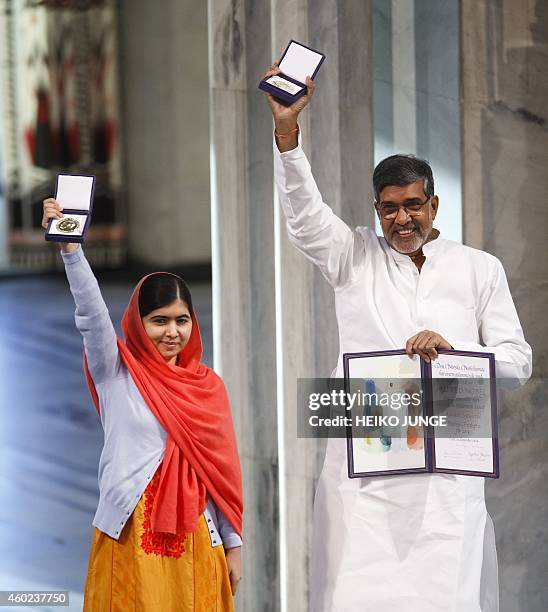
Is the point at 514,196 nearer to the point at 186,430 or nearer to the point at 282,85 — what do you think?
the point at 282,85

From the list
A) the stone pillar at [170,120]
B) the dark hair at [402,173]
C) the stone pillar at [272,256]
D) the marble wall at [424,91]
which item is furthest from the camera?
the stone pillar at [170,120]

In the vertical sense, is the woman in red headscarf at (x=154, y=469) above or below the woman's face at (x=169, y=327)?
below

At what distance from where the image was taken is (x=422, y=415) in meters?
3.03

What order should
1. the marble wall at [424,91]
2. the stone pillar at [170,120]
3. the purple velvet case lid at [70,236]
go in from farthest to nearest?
the stone pillar at [170,120] < the marble wall at [424,91] < the purple velvet case lid at [70,236]

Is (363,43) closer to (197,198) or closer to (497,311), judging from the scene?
(497,311)

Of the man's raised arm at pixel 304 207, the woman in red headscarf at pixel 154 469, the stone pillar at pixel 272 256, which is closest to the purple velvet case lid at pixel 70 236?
the woman in red headscarf at pixel 154 469

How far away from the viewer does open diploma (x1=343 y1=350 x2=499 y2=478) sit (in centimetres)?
298

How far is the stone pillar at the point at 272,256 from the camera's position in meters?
3.94

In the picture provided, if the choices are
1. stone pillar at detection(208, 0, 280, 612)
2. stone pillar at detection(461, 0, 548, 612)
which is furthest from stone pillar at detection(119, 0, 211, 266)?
stone pillar at detection(461, 0, 548, 612)

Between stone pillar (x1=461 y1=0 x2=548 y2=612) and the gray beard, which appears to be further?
stone pillar (x1=461 y1=0 x2=548 y2=612)

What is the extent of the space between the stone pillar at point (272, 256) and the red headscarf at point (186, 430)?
1.02m

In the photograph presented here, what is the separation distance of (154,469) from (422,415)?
0.74 meters

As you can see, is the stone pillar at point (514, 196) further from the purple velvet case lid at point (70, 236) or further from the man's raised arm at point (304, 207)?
the purple velvet case lid at point (70, 236)

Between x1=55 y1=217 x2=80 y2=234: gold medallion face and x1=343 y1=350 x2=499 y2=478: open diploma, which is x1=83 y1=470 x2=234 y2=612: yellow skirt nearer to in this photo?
x1=343 y1=350 x2=499 y2=478: open diploma
